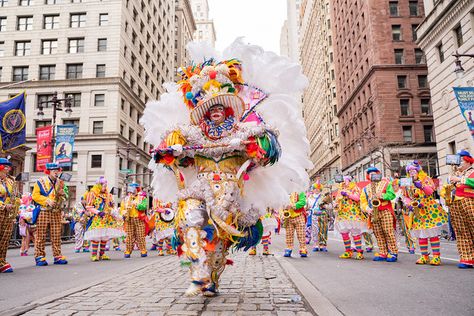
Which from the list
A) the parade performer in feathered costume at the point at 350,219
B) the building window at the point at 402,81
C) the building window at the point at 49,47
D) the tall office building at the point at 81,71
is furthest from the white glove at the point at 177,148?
the building window at the point at 49,47

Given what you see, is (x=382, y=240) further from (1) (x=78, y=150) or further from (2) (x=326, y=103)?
(2) (x=326, y=103)

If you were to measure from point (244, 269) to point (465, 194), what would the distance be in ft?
14.8

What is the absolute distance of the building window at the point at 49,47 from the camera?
43.1 m

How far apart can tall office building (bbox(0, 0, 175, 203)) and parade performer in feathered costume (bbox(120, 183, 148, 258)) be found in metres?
28.1

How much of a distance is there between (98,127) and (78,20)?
12625 mm

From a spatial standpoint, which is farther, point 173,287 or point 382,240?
point 382,240

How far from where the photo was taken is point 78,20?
43781 mm

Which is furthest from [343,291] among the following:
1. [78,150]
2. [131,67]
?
[131,67]

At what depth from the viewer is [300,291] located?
17.4 feet

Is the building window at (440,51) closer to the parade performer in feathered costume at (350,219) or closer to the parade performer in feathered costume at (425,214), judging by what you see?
the parade performer in feathered costume at (350,219)

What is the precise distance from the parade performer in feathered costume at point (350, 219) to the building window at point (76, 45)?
39.6 m

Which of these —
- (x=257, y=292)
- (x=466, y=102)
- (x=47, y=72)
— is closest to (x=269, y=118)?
(x=257, y=292)

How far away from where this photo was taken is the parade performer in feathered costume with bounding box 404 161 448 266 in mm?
8625

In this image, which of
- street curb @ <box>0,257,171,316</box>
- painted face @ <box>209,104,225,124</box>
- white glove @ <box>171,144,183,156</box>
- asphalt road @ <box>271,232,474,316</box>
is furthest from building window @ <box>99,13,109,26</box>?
white glove @ <box>171,144,183,156</box>
